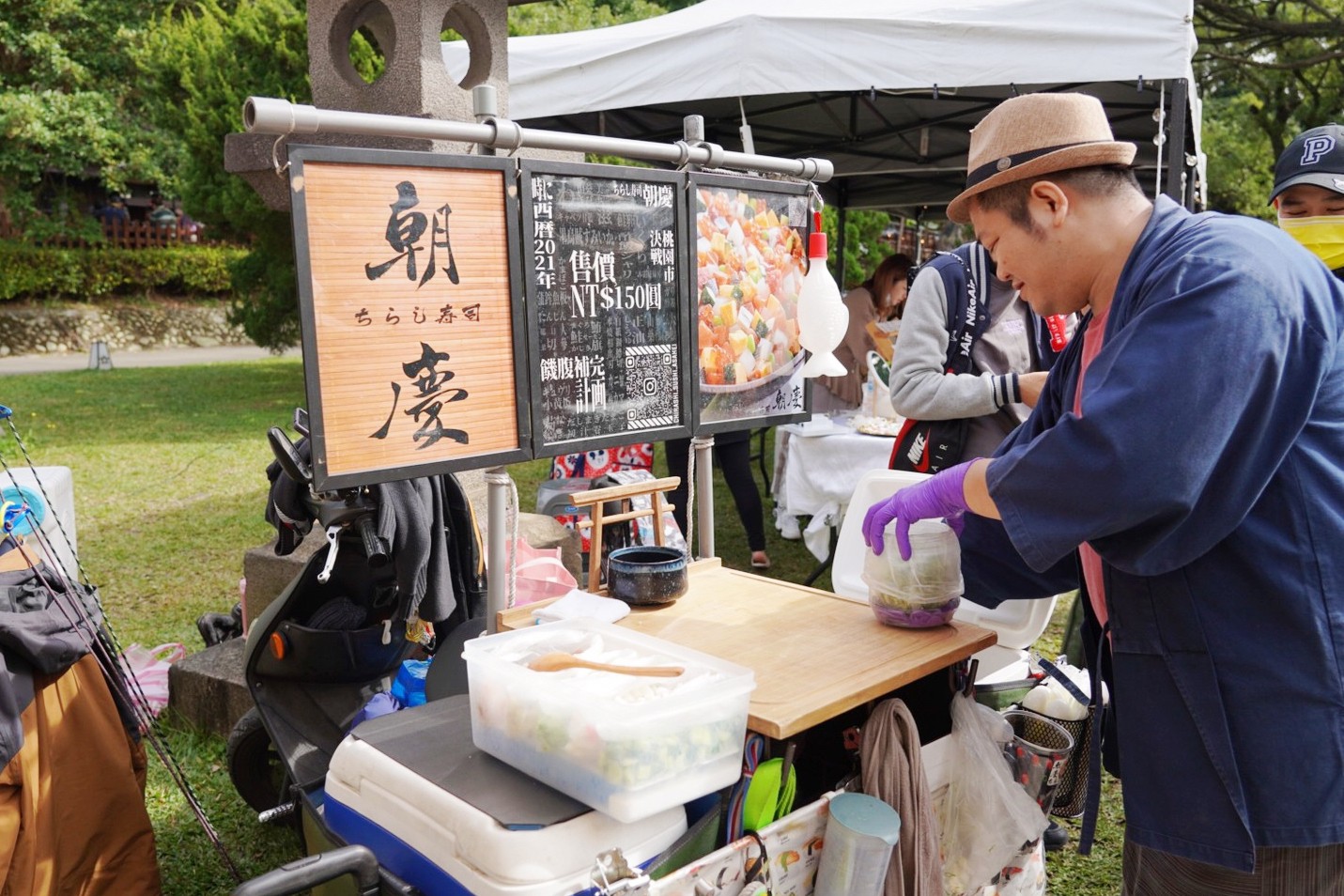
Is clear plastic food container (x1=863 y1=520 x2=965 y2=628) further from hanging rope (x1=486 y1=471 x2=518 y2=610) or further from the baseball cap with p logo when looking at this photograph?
the baseball cap with p logo

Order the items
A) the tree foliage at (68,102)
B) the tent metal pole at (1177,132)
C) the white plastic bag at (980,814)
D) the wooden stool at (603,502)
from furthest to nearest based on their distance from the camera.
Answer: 1. the tree foliage at (68,102)
2. the tent metal pole at (1177,132)
3. the wooden stool at (603,502)
4. the white plastic bag at (980,814)

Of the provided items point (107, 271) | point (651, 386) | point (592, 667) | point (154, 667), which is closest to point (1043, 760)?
point (592, 667)

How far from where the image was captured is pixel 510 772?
1.60 metres

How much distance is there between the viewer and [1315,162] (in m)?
2.92

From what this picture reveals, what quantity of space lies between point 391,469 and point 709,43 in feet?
14.2

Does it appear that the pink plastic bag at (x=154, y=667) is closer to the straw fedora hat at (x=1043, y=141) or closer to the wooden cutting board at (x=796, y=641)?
the wooden cutting board at (x=796, y=641)

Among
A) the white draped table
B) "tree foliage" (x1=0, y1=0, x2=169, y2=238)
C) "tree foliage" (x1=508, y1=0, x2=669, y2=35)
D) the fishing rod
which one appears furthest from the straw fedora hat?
"tree foliage" (x1=0, y1=0, x2=169, y2=238)

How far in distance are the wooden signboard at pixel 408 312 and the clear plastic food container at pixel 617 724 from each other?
17.6 inches

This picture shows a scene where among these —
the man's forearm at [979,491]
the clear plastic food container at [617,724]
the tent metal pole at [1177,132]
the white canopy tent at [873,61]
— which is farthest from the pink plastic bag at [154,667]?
the tent metal pole at [1177,132]

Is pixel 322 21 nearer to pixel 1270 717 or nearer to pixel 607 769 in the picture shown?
pixel 607 769

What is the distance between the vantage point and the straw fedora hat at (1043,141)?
1.60m

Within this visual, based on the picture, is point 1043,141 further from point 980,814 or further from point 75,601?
point 75,601

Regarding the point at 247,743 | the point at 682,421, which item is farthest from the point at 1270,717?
the point at 247,743

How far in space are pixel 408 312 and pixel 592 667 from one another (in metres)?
0.77
